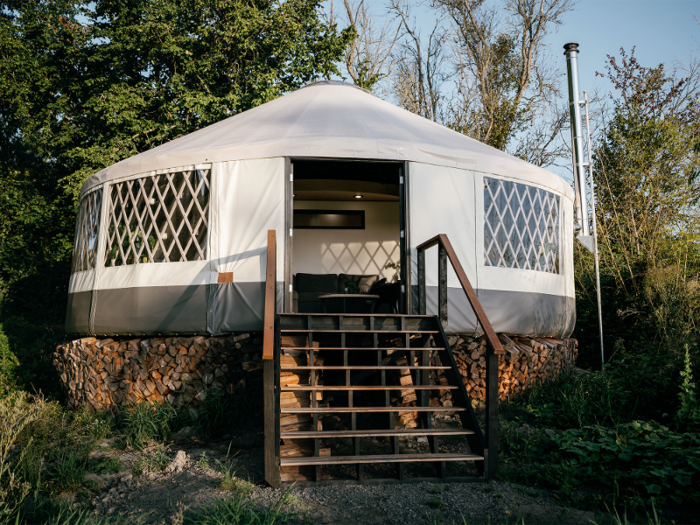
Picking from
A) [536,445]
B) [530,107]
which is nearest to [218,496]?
[536,445]

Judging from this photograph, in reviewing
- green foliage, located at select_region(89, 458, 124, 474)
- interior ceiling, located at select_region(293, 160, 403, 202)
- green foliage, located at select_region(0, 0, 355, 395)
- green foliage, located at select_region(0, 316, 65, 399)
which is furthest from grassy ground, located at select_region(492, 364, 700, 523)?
green foliage, located at select_region(0, 0, 355, 395)

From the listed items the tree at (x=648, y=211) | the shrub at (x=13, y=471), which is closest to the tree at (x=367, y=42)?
the tree at (x=648, y=211)

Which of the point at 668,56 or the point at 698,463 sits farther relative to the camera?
the point at 668,56

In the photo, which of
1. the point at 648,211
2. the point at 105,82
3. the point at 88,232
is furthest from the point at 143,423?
the point at 105,82

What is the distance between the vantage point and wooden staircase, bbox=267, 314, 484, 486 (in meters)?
2.86

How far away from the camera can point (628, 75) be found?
9.40m

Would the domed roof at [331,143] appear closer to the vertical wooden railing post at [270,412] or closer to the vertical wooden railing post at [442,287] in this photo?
the vertical wooden railing post at [442,287]

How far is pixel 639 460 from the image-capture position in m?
2.76

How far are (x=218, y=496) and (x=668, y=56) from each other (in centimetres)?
1021

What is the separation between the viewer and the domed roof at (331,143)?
4.23 meters

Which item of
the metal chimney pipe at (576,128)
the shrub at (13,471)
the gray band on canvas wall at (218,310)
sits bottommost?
the shrub at (13,471)

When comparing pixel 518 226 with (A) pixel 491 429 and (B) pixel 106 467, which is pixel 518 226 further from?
(B) pixel 106 467

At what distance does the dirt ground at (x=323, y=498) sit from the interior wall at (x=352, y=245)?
159 inches

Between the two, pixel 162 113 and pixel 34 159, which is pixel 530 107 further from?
pixel 34 159
